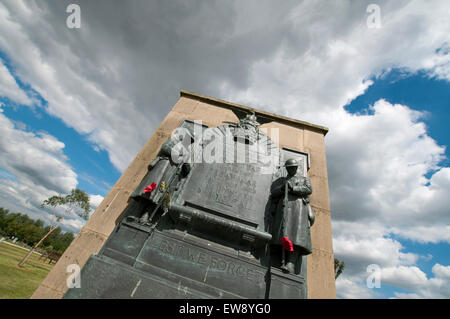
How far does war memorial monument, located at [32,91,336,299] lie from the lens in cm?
319

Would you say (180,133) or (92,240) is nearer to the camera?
(92,240)

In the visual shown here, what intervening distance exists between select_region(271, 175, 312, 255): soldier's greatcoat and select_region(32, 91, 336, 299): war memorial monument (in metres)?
0.02

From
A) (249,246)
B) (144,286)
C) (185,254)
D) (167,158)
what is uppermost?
(167,158)

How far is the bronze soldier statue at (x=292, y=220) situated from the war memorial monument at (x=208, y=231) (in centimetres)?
2

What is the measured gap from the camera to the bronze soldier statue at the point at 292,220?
3484 millimetres

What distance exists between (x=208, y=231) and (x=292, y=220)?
64.6 inches

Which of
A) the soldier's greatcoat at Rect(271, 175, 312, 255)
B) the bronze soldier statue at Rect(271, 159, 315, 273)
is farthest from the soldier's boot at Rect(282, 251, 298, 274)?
the soldier's greatcoat at Rect(271, 175, 312, 255)

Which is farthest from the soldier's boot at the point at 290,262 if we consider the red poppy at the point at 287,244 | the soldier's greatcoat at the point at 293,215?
the red poppy at the point at 287,244

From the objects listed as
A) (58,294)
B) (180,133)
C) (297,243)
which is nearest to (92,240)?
(58,294)

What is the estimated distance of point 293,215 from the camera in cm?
380

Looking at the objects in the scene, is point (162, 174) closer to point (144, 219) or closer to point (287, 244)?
point (144, 219)
